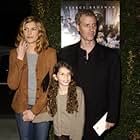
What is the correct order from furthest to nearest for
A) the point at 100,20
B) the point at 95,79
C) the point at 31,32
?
the point at 100,20 → the point at 31,32 → the point at 95,79

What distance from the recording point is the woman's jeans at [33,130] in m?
4.52

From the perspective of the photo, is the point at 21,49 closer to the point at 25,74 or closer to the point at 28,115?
the point at 25,74

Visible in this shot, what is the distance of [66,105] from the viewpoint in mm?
4145

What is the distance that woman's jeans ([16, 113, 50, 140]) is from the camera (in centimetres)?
452

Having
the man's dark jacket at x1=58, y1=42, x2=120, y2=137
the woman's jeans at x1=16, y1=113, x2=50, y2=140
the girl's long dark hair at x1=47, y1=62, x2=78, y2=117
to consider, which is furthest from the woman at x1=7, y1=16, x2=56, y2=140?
the man's dark jacket at x1=58, y1=42, x2=120, y2=137

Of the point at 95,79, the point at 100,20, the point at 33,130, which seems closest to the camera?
the point at 95,79

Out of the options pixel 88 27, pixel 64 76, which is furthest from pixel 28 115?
pixel 88 27

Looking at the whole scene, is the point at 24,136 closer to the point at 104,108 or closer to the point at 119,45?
the point at 104,108

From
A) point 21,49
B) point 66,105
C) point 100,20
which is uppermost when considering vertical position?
point 100,20

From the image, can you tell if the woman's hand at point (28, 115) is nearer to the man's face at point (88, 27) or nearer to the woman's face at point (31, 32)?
the woman's face at point (31, 32)

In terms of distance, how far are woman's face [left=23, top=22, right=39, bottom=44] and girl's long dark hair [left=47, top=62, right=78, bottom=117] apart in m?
0.38

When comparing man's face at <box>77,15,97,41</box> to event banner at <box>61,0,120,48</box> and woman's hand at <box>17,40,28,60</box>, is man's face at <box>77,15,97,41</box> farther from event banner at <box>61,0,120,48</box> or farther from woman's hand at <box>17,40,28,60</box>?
event banner at <box>61,0,120,48</box>

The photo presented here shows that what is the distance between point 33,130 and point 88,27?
117 cm

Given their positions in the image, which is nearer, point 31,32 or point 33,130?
point 31,32
